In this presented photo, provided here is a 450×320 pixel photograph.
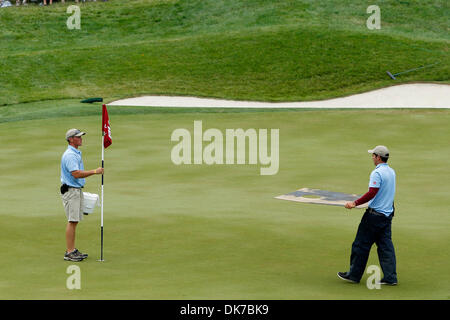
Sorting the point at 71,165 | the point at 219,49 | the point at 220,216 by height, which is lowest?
the point at 220,216

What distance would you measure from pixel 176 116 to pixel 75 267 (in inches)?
815

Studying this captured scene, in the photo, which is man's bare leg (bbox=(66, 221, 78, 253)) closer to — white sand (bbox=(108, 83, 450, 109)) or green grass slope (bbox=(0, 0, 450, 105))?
white sand (bbox=(108, 83, 450, 109))

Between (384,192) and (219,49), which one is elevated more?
(219,49)

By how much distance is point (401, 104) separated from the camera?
41469 millimetres

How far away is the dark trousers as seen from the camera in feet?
41.1

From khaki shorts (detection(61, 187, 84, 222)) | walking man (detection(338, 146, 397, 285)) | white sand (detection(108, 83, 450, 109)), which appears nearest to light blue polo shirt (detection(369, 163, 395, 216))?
walking man (detection(338, 146, 397, 285))

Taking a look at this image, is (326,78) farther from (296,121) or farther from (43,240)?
(43,240)

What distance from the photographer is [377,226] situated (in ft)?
41.7

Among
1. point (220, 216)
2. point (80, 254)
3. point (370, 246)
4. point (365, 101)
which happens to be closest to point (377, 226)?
point (370, 246)

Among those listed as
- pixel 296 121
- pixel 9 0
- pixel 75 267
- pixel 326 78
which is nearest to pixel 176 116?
pixel 296 121

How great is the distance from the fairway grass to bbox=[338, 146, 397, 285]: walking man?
32 cm

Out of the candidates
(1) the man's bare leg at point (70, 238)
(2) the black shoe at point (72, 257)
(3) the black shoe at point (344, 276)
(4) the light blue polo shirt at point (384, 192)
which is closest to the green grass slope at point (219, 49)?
(1) the man's bare leg at point (70, 238)

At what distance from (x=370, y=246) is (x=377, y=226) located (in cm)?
32

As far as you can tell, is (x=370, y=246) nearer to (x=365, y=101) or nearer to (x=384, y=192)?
(x=384, y=192)
